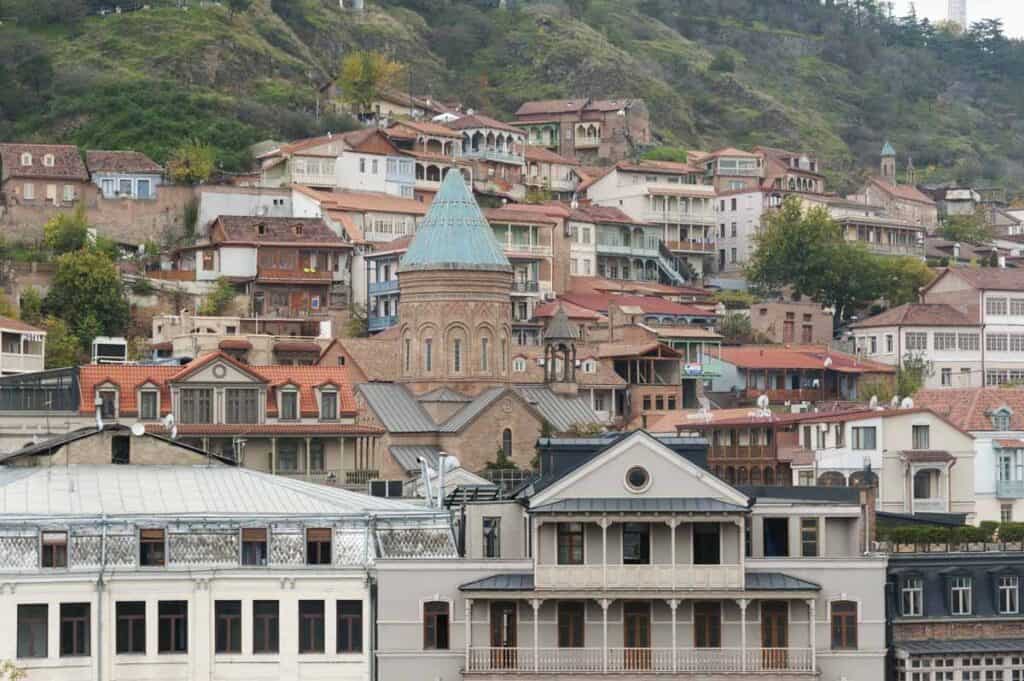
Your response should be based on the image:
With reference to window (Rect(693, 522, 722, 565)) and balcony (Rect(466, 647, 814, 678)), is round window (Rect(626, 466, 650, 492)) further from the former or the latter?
balcony (Rect(466, 647, 814, 678))

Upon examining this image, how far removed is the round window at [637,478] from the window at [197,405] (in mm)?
32487

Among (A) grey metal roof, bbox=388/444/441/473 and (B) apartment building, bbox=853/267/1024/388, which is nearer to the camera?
(A) grey metal roof, bbox=388/444/441/473

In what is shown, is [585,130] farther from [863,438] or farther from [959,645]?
[959,645]

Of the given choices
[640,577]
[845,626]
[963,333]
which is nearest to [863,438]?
[845,626]

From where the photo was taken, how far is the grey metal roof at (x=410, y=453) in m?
97.4

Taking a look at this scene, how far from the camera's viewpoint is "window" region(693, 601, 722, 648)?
62750 mm

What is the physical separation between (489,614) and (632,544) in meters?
3.57

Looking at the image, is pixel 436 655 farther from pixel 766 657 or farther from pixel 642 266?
pixel 642 266

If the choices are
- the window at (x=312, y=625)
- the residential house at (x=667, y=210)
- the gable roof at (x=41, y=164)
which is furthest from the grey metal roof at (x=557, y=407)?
the residential house at (x=667, y=210)

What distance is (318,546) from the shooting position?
6194cm

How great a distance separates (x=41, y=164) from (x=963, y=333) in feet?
146

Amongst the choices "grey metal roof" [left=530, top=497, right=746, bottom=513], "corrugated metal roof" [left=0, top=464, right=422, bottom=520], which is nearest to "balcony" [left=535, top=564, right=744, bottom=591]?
"grey metal roof" [left=530, top=497, right=746, bottom=513]

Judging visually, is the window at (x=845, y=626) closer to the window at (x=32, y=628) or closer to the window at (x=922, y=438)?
the window at (x=32, y=628)

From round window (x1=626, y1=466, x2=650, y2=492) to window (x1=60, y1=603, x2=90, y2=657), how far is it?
1214cm
